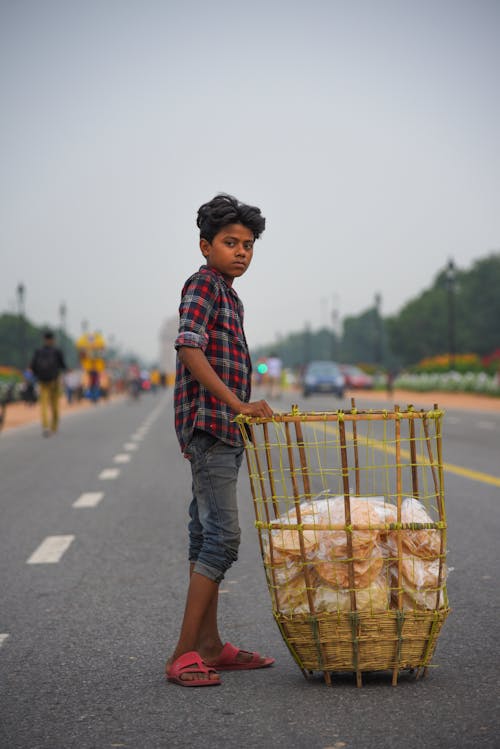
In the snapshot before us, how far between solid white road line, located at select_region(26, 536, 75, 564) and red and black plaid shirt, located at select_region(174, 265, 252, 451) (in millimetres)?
3517

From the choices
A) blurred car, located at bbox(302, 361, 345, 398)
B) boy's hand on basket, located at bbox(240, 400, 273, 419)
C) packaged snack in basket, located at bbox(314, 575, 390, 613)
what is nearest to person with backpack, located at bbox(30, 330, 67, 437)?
boy's hand on basket, located at bbox(240, 400, 273, 419)

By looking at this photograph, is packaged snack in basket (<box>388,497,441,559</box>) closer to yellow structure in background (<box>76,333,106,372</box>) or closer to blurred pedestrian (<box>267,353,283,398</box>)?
blurred pedestrian (<box>267,353,283,398</box>)

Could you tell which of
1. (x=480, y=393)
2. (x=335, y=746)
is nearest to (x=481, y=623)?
(x=335, y=746)

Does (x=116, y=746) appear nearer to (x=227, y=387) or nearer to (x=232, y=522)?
(x=232, y=522)

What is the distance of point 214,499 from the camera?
448 cm

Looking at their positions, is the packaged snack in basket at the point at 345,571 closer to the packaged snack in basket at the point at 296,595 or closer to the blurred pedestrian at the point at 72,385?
the packaged snack in basket at the point at 296,595

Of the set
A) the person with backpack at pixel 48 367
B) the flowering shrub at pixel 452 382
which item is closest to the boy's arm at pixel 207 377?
the person with backpack at pixel 48 367

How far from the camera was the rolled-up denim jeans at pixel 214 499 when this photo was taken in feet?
14.7

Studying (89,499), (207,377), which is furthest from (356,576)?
(89,499)

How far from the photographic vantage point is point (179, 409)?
4516 millimetres

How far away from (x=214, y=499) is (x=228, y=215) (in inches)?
41.7

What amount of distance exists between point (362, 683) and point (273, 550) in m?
0.61

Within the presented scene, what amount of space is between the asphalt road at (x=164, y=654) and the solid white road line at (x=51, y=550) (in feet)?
0.05

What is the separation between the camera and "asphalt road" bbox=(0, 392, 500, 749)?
3.83 metres
